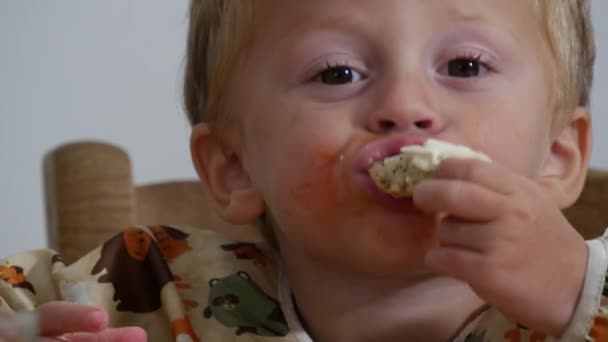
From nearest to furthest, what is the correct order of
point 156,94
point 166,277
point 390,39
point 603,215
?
point 390,39 < point 166,277 < point 603,215 < point 156,94

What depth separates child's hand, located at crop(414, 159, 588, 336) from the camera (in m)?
0.61

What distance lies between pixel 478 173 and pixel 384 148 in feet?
0.28

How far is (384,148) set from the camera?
676 millimetres

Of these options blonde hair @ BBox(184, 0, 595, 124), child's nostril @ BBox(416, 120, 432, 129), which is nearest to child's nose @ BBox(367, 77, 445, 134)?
child's nostril @ BBox(416, 120, 432, 129)

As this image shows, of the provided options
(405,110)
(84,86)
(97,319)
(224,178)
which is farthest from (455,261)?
(84,86)

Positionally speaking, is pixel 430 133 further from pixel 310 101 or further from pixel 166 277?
pixel 166 277

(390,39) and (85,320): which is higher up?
(390,39)

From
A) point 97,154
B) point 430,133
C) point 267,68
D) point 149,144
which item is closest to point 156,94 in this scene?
point 149,144

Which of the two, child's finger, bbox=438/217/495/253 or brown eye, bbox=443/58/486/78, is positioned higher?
brown eye, bbox=443/58/486/78

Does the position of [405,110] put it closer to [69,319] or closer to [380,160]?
[380,160]

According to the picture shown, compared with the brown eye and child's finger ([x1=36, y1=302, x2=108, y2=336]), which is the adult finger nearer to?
child's finger ([x1=36, y1=302, x2=108, y2=336])

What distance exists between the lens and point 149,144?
1.87 metres

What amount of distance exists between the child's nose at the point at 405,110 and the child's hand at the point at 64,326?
0.21 metres

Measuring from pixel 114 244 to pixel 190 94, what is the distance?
0.16 m
